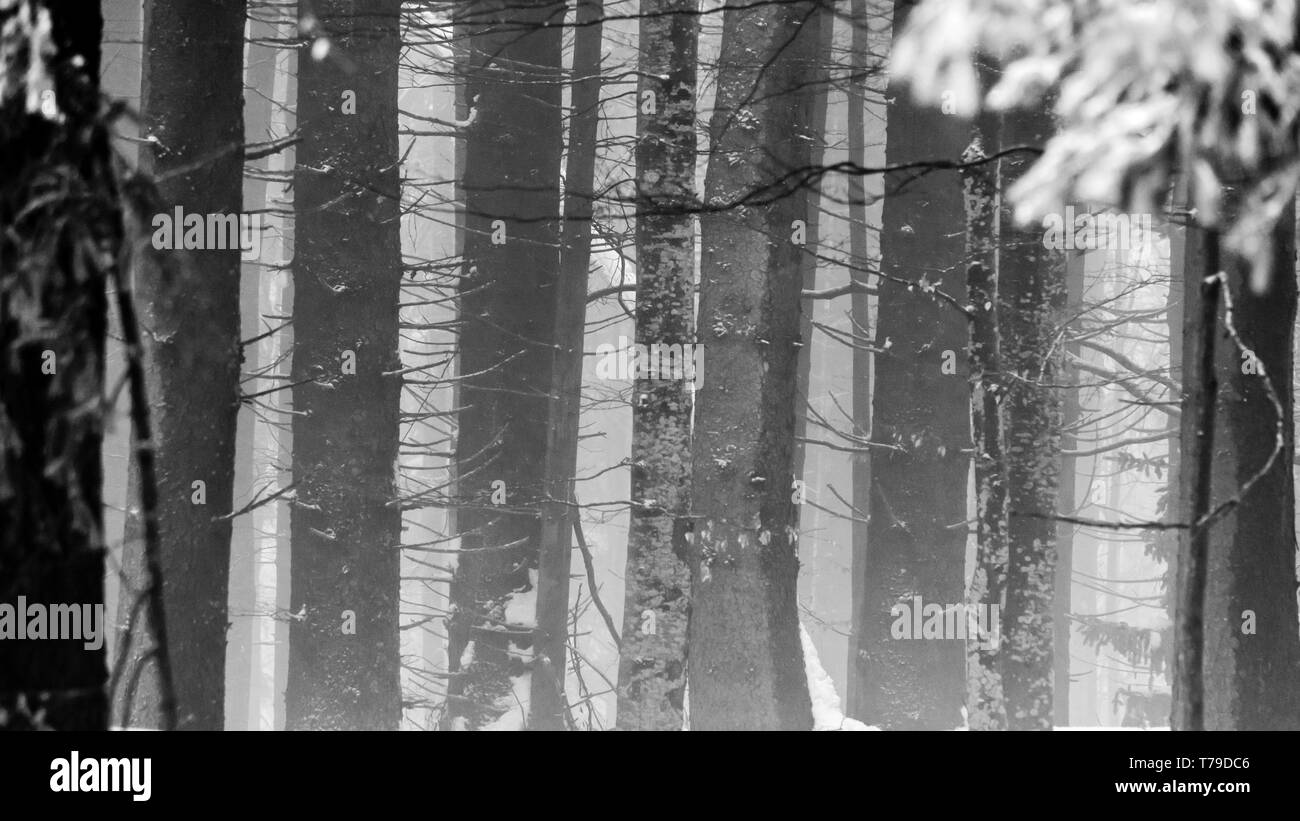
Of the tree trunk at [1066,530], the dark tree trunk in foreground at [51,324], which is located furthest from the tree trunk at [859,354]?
the dark tree trunk in foreground at [51,324]

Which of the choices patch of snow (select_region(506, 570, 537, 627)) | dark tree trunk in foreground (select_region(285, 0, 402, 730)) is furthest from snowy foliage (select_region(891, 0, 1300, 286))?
patch of snow (select_region(506, 570, 537, 627))

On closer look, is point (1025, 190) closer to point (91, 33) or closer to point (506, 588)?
point (91, 33)

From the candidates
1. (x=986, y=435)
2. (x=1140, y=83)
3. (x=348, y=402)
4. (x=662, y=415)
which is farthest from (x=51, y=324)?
(x=986, y=435)

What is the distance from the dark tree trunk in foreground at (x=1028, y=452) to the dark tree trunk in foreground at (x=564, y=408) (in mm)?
4894

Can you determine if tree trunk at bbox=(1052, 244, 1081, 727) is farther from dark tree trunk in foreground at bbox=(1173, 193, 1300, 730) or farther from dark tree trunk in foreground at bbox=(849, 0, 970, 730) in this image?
dark tree trunk in foreground at bbox=(1173, 193, 1300, 730)

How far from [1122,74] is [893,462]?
8.32m

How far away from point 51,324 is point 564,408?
911 cm

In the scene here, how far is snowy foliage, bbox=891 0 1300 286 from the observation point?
10.5ft

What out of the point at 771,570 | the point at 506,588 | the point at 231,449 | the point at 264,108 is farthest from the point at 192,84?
the point at 264,108

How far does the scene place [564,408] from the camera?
12891 millimetres

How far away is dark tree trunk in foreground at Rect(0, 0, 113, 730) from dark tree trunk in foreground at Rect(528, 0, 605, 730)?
319 inches

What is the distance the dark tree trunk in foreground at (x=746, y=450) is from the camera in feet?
28.6

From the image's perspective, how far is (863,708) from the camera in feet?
38.2
